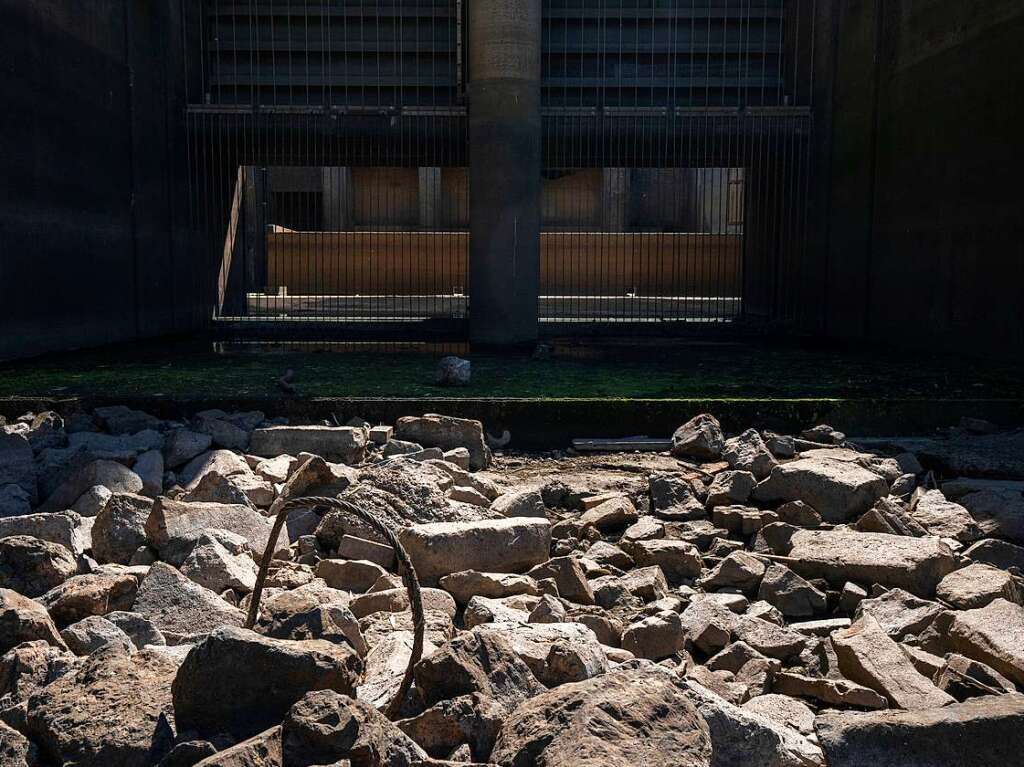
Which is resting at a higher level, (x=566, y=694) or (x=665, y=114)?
(x=665, y=114)

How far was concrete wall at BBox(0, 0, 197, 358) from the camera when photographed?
10406mm

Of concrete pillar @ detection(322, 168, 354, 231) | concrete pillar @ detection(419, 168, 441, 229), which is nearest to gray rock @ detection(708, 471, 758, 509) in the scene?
concrete pillar @ detection(322, 168, 354, 231)

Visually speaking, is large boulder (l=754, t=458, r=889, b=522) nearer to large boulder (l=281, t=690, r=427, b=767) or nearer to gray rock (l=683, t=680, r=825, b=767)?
gray rock (l=683, t=680, r=825, b=767)

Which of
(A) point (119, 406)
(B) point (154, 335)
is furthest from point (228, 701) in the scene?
(B) point (154, 335)

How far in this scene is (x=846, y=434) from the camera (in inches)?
287

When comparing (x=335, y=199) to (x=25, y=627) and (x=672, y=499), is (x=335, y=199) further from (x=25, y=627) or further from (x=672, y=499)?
(x=25, y=627)

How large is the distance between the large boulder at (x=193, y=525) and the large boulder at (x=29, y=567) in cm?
47

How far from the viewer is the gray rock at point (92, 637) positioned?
3.24m

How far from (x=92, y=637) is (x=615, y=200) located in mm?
27214

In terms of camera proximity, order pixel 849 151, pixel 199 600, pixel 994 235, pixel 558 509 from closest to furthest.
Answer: pixel 199 600 → pixel 558 509 → pixel 994 235 → pixel 849 151

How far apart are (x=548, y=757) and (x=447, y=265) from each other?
70.5ft

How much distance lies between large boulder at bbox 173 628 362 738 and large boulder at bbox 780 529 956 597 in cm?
263

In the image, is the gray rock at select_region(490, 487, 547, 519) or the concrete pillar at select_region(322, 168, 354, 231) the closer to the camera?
the gray rock at select_region(490, 487, 547, 519)

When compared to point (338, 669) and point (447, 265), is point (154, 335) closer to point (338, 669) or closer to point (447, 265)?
point (447, 265)
